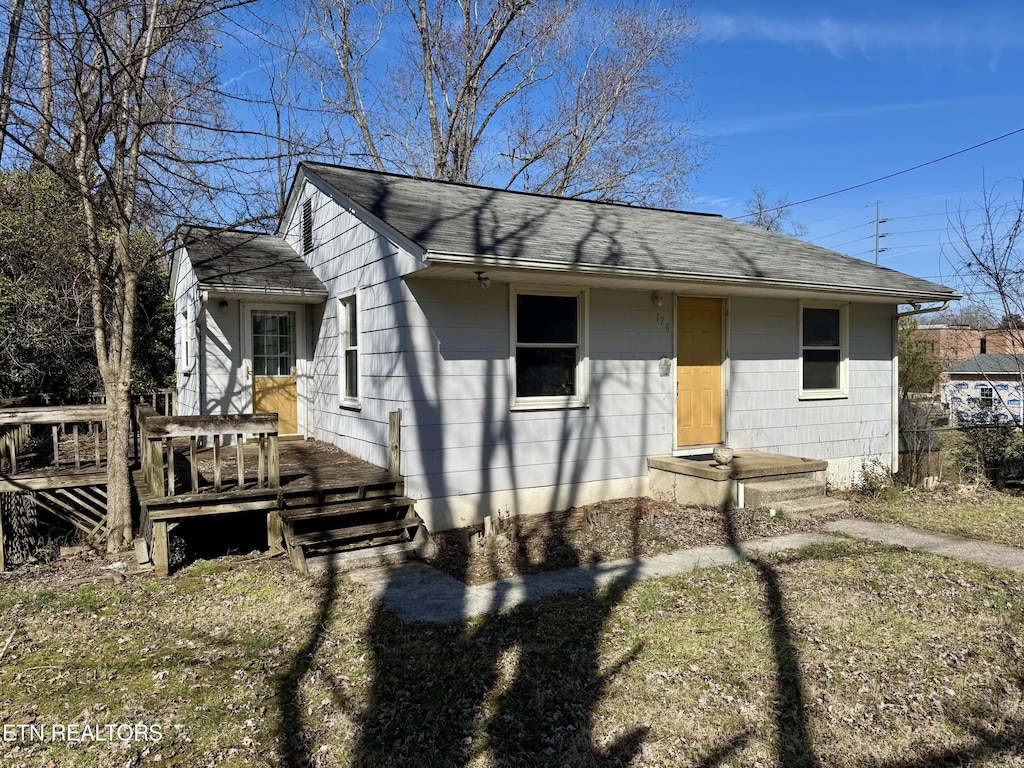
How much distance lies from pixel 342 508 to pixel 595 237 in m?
4.58

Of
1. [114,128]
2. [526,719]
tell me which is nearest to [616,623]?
[526,719]

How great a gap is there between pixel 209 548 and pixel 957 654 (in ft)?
24.6

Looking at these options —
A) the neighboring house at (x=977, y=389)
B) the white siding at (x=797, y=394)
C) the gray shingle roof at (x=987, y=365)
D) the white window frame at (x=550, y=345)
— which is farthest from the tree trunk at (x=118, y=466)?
the gray shingle roof at (x=987, y=365)

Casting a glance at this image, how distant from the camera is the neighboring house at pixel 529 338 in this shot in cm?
748

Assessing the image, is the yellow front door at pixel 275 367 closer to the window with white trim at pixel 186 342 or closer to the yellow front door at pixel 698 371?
the window with white trim at pixel 186 342

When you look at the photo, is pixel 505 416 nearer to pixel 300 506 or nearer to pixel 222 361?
pixel 300 506

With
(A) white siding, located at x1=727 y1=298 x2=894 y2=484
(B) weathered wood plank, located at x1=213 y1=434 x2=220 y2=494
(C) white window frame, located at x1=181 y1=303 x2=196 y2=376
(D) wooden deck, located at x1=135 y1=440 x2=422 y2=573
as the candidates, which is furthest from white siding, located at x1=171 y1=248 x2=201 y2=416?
(A) white siding, located at x1=727 y1=298 x2=894 y2=484

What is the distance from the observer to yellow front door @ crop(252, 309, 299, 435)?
410 inches

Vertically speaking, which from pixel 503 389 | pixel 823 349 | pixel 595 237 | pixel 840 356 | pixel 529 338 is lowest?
pixel 503 389

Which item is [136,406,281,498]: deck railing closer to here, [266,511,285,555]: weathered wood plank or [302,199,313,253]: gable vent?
[266,511,285,555]: weathered wood plank

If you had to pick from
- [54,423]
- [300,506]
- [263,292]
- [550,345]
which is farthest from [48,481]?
[550,345]

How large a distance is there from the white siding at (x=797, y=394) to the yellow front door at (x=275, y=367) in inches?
251

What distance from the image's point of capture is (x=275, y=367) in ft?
34.8

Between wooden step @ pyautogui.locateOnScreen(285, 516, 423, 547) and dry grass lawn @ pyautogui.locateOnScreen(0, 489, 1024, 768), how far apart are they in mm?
464
